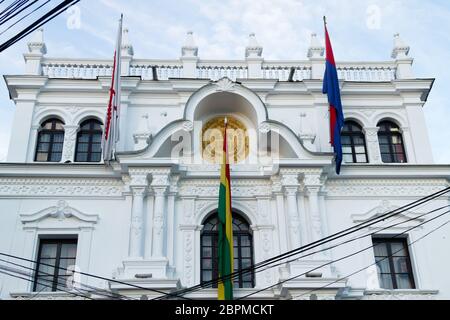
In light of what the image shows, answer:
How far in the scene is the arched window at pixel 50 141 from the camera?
17312 mm

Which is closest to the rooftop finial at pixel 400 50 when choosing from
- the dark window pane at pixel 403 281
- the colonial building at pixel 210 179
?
the colonial building at pixel 210 179

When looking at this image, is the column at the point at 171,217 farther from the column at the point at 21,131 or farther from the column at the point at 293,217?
the column at the point at 21,131

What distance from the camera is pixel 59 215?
52.8 feet

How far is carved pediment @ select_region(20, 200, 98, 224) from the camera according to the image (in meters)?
16.0

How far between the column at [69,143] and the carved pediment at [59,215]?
1.53 meters

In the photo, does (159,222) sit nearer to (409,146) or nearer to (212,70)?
(212,70)

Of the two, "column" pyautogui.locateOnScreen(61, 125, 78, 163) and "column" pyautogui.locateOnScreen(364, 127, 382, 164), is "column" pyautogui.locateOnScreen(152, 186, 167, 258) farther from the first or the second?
"column" pyautogui.locateOnScreen(364, 127, 382, 164)

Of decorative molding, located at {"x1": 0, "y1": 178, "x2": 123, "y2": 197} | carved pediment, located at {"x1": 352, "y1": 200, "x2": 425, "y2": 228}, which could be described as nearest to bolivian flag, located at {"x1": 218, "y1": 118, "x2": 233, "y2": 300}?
decorative molding, located at {"x1": 0, "y1": 178, "x2": 123, "y2": 197}

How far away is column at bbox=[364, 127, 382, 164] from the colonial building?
6 centimetres

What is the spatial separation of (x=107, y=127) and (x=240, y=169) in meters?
3.61

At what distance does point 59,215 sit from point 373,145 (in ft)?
28.3

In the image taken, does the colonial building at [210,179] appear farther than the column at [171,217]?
No

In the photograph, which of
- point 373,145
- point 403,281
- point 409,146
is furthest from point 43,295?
point 409,146

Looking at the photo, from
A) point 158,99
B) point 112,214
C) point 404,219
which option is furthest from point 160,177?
point 404,219
